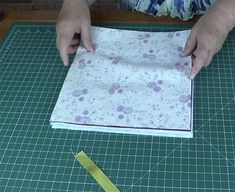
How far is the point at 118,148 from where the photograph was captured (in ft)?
2.72

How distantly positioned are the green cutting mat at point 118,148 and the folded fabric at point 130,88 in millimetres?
25

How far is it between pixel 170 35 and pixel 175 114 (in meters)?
0.29

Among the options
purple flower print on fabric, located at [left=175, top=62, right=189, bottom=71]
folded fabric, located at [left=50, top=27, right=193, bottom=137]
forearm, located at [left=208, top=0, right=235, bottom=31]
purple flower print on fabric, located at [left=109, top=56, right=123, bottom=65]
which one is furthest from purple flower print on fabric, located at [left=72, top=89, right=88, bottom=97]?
forearm, located at [left=208, top=0, right=235, bottom=31]

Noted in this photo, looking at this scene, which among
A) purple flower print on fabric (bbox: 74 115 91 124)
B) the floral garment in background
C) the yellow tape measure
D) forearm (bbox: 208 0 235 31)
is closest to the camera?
the yellow tape measure

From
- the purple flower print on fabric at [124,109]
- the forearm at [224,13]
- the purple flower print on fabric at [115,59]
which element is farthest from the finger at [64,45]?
the forearm at [224,13]

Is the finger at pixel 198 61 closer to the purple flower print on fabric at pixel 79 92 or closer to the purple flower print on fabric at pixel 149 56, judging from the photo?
the purple flower print on fabric at pixel 149 56

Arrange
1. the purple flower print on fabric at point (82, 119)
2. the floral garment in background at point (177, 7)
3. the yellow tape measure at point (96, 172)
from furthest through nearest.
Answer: the floral garment in background at point (177, 7)
the purple flower print on fabric at point (82, 119)
the yellow tape measure at point (96, 172)

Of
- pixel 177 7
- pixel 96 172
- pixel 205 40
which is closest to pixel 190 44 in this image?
pixel 205 40

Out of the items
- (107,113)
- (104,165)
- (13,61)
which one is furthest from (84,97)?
(13,61)

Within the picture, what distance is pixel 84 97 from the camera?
916 mm

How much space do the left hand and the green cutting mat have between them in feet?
0.19

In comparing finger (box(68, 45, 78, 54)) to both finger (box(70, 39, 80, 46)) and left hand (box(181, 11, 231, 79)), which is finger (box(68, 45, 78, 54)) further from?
left hand (box(181, 11, 231, 79))

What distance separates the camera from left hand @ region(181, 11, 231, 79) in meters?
0.92

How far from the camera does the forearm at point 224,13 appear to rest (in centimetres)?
98
